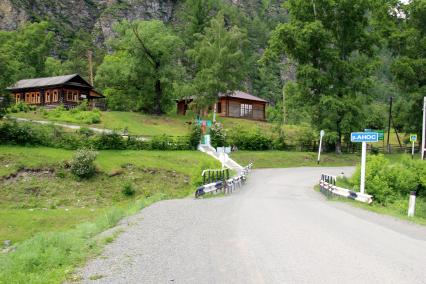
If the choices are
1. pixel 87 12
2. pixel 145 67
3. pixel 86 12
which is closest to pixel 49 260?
pixel 145 67

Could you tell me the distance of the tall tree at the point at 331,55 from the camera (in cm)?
4828

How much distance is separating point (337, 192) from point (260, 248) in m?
14.3

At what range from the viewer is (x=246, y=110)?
253 feet

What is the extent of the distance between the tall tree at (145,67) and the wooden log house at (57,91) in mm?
4663

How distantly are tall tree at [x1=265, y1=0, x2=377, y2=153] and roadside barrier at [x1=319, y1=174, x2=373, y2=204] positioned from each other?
72.1 feet

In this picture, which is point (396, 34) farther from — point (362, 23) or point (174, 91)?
point (174, 91)

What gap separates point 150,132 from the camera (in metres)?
54.7

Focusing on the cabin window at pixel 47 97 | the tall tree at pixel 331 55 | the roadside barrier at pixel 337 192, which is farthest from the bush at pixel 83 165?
the cabin window at pixel 47 97

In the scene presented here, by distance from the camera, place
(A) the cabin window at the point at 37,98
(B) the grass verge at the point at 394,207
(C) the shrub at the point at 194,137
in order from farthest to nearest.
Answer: (A) the cabin window at the point at 37,98 < (C) the shrub at the point at 194,137 < (B) the grass verge at the point at 394,207

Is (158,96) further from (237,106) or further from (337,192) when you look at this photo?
(337,192)

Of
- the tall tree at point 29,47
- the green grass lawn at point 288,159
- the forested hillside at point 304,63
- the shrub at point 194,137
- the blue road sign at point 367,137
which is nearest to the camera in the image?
the blue road sign at point 367,137

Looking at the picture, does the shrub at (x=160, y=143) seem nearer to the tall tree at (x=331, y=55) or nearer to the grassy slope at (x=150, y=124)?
the grassy slope at (x=150, y=124)

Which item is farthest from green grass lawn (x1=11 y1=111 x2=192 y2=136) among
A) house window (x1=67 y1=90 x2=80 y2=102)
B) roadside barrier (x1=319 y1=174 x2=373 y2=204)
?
roadside barrier (x1=319 y1=174 x2=373 y2=204)

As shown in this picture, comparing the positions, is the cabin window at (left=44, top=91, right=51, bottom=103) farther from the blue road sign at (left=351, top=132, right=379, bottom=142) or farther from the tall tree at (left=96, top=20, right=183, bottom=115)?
the blue road sign at (left=351, top=132, right=379, bottom=142)
